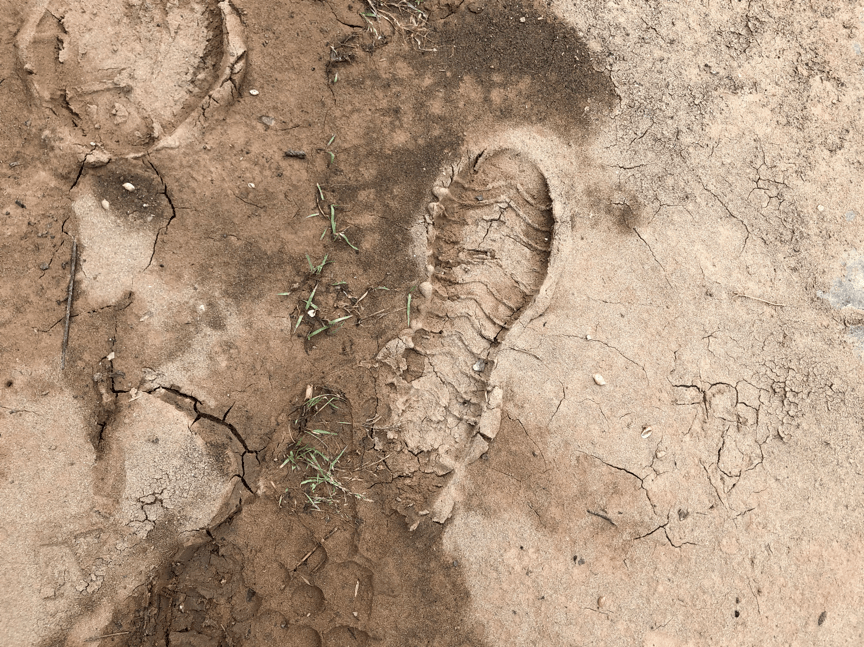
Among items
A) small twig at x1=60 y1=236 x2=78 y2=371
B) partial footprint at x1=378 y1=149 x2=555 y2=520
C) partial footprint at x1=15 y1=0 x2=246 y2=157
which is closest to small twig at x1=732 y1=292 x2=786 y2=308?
partial footprint at x1=378 y1=149 x2=555 y2=520

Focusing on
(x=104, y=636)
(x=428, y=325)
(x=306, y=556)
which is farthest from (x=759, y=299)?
(x=104, y=636)

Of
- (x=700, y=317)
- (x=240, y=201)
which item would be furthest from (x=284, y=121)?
(x=700, y=317)

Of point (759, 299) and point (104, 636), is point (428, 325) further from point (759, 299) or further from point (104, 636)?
point (104, 636)

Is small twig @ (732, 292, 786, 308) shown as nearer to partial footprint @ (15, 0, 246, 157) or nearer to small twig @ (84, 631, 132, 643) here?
partial footprint @ (15, 0, 246, 157)

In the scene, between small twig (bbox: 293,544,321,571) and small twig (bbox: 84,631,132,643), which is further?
small twig (bbox: 293,544,321,571)

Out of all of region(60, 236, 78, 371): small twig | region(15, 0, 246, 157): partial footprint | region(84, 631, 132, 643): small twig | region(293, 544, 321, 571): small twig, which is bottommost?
region(84, 631, 132, 643): small twig

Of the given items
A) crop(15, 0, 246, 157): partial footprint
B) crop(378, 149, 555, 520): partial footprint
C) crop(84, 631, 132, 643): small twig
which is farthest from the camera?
crop(378, 149, 555, 520): partial footprint

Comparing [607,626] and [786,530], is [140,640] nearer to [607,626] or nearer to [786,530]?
[607,626]
